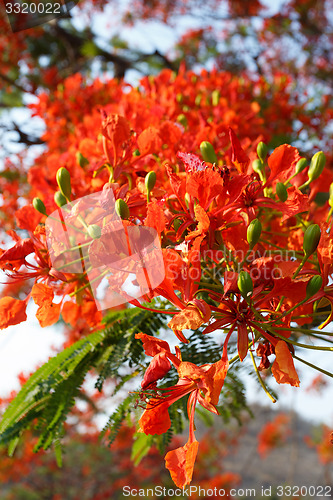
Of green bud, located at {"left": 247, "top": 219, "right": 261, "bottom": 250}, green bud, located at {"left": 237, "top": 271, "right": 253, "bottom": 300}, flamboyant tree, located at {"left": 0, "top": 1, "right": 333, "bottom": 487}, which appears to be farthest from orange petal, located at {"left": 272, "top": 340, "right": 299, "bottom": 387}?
green bud, located at {"left": 247, "top": 219, "right": 261, "bottom": 250}

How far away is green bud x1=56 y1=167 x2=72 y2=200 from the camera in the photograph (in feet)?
3.45

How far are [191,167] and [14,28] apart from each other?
472 cm

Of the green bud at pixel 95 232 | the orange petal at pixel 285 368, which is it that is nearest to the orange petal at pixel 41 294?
the green bud at pixel 95 232

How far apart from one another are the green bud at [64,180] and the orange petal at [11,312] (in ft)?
0.99

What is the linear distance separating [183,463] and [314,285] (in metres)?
0.46

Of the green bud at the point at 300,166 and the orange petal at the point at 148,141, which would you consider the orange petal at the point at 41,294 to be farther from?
the green bud at the point at 300,166

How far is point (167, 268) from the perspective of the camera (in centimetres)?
80

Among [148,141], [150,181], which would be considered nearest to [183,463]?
[150,181]

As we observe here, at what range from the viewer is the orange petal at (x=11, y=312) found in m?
1.02

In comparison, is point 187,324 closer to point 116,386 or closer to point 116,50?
point 116,386

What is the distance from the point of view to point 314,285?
31.5 inches

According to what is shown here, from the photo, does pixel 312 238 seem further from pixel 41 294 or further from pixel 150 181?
pixel 41 294

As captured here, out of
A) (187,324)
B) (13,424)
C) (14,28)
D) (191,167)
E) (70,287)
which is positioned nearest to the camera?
(187,324)

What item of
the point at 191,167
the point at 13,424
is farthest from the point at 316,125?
the point at 13,424
